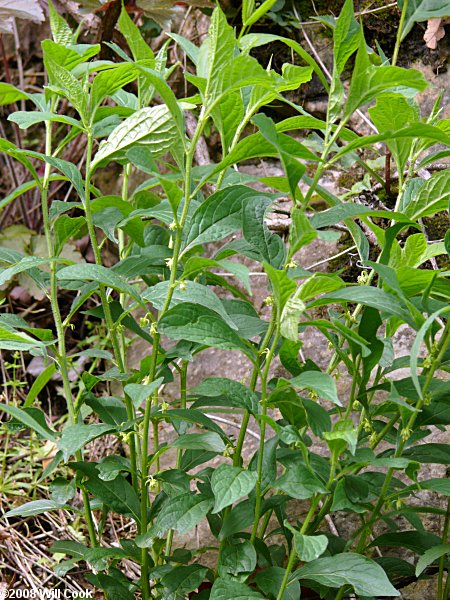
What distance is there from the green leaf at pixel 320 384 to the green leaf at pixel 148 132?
1.12 ft

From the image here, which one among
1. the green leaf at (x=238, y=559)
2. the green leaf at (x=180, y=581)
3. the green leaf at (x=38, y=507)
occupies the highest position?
the green leaf at (x=238, y=559)

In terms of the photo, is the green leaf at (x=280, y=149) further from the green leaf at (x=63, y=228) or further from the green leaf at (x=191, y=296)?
the green leaf at (x=63, y=228)

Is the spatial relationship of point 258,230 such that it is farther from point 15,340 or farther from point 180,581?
point 180,581

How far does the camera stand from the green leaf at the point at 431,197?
87 cm

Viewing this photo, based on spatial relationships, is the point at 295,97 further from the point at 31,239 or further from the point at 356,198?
the point at 31,239

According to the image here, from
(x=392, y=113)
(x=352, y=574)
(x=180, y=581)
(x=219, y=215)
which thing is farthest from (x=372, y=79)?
(x=180, y=581)

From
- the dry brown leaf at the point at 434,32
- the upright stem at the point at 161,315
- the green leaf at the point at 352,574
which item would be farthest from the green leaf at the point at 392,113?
the dry brown leaf at the point at 434,32

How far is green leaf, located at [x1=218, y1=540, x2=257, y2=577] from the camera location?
87 centimetres

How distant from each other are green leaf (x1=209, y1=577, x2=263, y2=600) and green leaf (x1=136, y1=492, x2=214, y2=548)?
8cm

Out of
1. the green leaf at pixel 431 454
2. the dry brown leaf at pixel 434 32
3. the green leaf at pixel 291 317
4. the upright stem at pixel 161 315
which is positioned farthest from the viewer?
the dry brown leaf at pixel 434 32

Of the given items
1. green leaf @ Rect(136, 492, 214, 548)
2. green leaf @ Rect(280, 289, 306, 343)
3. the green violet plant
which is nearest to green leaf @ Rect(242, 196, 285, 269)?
the green violet plant

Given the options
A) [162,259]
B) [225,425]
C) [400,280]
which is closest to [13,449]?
[225,425]

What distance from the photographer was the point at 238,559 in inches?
34.6

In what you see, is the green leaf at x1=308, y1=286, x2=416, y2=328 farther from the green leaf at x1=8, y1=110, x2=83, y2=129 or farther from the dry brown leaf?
Result: the dry brown leaf
